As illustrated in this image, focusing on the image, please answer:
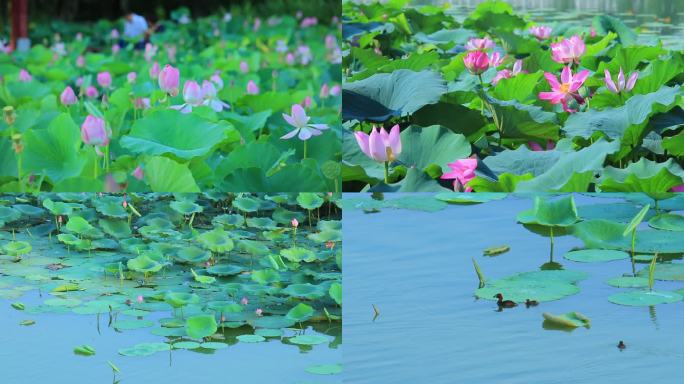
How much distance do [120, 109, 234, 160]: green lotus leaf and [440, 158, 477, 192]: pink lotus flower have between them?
48 cm

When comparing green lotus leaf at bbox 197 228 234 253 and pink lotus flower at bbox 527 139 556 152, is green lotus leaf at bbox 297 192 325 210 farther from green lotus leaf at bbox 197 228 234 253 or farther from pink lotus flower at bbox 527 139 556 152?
pink lotus flower at bbox 527 139 556 152

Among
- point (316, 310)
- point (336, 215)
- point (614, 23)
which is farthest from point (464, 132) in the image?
point (614, 23)

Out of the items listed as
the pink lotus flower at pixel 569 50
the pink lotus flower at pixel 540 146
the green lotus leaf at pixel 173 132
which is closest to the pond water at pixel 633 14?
the pink lotus flower at pixel 569 50

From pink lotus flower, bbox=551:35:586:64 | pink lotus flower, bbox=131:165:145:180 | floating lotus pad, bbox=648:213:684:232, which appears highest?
pink lotus flower, bbox=551:35:586:64

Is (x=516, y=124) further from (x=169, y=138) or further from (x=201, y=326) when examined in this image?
(x=201, y=326)

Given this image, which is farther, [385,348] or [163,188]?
[163,188]

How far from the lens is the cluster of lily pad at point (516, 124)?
6.33ft

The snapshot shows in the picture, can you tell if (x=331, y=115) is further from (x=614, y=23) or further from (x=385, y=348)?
(x=385, y=348)

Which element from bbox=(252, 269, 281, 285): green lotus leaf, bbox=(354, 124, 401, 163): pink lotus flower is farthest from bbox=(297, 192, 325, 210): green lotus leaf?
bbox=(252, 269, 281, 285): green lotus leaf

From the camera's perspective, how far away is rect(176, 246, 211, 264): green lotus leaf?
1757mm

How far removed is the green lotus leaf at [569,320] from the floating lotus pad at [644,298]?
0.28ft

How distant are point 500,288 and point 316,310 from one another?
0.28m

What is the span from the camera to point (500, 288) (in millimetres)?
1509

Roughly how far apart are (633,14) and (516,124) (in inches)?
57.5
